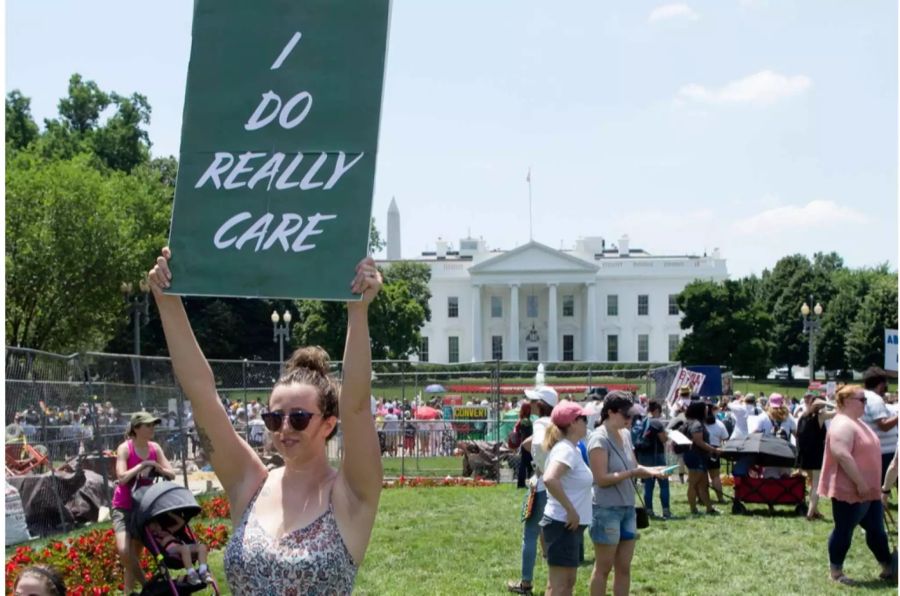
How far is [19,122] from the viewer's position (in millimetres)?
52625

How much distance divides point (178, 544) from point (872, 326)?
81300 mm

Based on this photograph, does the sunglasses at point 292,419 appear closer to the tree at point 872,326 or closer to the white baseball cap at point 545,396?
the white baseball cap at point 545,396

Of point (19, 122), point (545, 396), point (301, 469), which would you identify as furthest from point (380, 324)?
point (301, 469)

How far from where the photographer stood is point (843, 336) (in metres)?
89.2

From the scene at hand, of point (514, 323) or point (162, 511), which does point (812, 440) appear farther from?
point (514, 323)

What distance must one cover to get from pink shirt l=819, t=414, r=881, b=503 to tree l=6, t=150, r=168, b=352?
33.7 m

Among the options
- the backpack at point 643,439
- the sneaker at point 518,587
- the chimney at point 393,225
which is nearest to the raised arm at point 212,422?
the sneaker at point 518,587

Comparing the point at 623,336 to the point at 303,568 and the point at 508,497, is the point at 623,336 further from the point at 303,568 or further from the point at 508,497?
the point at 303,568

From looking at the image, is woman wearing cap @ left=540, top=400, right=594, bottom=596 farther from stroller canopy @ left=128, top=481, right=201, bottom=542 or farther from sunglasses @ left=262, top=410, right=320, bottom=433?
sunglasses @ left=262, top=410, right=320, bottom=433

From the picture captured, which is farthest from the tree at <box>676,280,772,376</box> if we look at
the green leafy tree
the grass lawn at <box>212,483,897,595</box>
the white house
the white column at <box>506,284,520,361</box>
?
the grass lawn at <box>212,483,897,595</box>

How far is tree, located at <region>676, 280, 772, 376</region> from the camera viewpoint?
83875 mm

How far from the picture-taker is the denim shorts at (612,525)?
7879 mm

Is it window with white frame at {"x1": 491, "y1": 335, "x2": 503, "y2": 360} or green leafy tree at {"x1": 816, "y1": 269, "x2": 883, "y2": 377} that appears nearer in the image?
green leafy tree at {"x1": 816, "y1": 269, "x2": 883, "y2": 377}

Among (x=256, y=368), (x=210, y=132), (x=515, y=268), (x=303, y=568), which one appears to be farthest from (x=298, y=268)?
(x=515, y=268)
